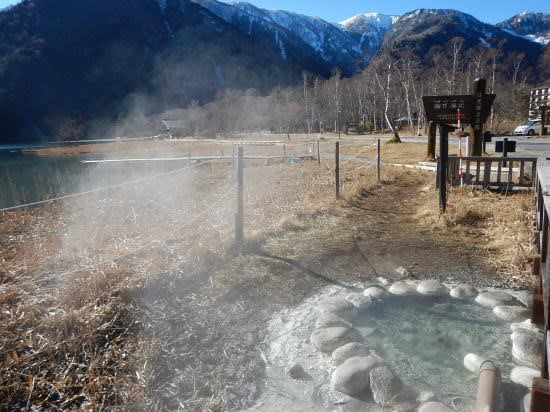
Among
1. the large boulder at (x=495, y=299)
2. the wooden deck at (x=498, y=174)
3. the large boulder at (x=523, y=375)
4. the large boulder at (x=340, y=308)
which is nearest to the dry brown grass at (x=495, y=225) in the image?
the wooden deck at (x=498, y=174)

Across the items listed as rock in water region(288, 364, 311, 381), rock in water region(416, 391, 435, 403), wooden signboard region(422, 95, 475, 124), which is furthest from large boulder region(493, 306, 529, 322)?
wooden signboard region(422, 95, 475, 124)

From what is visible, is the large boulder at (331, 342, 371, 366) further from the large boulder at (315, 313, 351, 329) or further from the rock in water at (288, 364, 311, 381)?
the large boulder at (315, 313, 351, 329)

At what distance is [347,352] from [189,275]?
2.07 m

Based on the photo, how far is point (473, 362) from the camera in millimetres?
3055

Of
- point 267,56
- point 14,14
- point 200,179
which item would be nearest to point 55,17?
point 14,14

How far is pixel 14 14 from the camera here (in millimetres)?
121938

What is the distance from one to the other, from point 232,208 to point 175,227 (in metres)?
1.82

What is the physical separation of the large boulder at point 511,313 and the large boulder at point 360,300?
44.8 inches

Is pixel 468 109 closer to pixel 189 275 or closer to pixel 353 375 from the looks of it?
pixel 189 275

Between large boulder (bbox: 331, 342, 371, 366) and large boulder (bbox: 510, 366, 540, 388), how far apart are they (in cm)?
98

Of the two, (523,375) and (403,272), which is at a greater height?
(403,272)

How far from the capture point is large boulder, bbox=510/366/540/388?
2781 mm

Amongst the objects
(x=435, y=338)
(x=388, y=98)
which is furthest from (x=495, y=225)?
(x=388, y=98)

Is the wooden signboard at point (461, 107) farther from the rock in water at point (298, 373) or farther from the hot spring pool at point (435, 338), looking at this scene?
the rock in water at point (298, 373)
